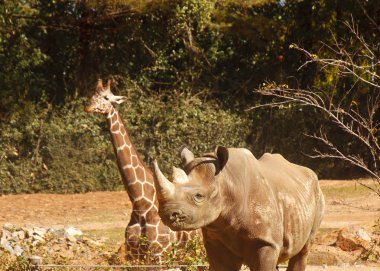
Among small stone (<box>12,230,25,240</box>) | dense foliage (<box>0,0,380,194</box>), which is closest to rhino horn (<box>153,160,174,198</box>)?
small stone (<box>12,230,25,240</box>)

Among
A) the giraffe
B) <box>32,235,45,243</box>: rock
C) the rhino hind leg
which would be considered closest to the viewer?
the rhino hind leg

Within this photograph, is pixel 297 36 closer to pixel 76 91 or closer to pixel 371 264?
pixel 76 91

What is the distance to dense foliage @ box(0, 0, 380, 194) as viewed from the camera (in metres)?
22.5

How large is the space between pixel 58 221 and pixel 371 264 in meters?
9.00

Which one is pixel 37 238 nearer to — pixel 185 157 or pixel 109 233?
pixel 109 233

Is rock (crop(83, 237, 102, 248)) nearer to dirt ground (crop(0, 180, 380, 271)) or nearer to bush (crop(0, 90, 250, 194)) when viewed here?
dirt ground (crop(0, 180, 380, 271))

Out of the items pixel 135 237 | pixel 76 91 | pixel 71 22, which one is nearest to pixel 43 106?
pixel 76 91

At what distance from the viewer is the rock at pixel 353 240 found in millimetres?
12055

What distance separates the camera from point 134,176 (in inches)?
480

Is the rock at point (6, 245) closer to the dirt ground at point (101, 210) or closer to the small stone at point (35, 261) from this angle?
the small stone at point (35, 261)

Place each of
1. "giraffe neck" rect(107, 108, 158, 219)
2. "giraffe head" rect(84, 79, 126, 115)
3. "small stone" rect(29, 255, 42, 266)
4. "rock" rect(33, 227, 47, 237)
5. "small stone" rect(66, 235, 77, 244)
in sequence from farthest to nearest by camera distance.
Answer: "giraffe head" rect(84, 79, 126, 115) < "rock" rect(33, 227, 47, 237) < "small stone" rect(66, 235, 77, 244) < "giraffe neck" rect(107, 108, 158, 219) < "small stone" rect(29, 255, 42, 266)

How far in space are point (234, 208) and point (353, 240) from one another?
5.95 m

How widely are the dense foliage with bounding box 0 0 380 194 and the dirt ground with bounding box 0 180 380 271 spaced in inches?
39.5

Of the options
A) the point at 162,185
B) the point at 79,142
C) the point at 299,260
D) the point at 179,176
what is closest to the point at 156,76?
the point at 79,142
